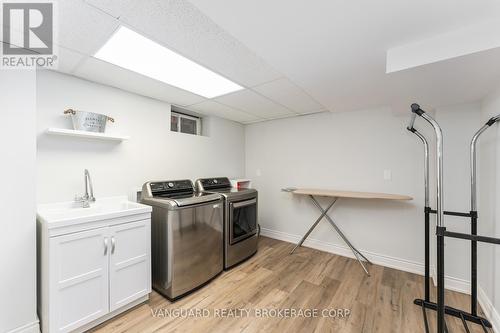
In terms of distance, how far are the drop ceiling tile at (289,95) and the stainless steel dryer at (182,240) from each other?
1.32 m

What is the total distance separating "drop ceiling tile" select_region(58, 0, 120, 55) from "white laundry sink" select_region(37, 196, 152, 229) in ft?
4.01

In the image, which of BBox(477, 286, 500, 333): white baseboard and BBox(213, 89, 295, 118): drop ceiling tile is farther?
BBox(213, 89, 295, 118): drop ceiling tile

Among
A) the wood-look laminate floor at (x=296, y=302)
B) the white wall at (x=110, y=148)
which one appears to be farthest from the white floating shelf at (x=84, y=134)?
the wood-look laminate floor at (x=296, y=302)

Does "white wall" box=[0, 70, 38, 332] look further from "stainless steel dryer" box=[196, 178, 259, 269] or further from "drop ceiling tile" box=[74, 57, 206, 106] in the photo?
"stainless steel dryer" box=[196, 178, 259, 269]

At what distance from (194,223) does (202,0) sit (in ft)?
5.93

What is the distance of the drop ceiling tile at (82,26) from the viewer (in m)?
1.16

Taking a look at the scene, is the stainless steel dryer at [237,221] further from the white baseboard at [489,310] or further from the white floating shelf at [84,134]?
the white baseboard at [489,310]

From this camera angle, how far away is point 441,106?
2.28 meters

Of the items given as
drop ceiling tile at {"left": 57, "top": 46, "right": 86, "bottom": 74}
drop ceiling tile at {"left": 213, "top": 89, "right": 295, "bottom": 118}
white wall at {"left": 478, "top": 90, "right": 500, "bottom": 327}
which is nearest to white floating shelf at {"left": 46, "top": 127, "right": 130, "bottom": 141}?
drop ceiling tile at {"left": 57, "top": 46, "right": 86, "bottom": 74}

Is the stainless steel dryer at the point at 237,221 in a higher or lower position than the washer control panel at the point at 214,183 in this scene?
lower

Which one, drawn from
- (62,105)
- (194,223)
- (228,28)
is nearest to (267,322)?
(194,223)

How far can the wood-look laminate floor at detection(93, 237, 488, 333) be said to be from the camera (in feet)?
5.55

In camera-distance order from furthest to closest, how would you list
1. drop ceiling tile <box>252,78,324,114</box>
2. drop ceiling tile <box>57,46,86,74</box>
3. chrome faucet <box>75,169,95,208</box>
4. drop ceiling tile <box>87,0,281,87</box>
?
drop ceiling tile <box>252,78,324,114</box> < chrome faucet <box>75,169,95,208</box> < drop ceiling tile <box>57,46,86,74</box> < drop ceiling tile <box>87,0,281,87</box>

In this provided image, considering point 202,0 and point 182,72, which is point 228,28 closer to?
point 202,0
